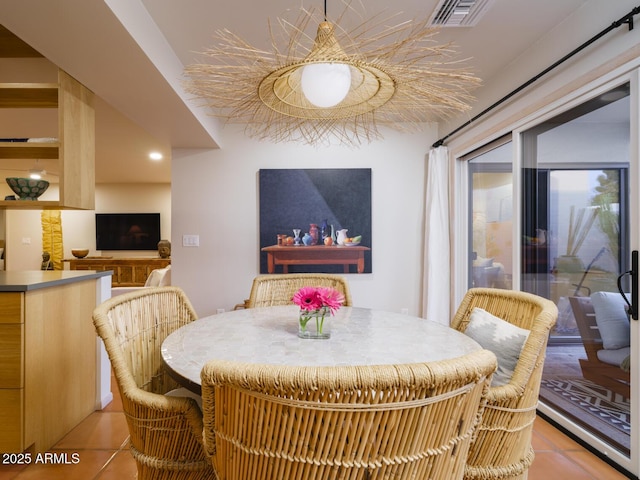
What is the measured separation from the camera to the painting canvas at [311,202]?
3.68 meters

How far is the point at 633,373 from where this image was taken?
5.52ft

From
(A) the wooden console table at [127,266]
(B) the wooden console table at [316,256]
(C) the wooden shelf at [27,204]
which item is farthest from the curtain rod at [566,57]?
(A) the wooden console table at [127,266]

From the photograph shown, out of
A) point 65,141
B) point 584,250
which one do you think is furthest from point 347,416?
A: point 65,141

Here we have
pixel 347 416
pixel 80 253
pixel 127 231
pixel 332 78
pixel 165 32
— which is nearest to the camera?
pixel 347 416

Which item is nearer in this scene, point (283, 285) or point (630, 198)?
point (630, 198)

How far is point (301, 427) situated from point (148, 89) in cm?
241

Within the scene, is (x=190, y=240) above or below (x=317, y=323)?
above

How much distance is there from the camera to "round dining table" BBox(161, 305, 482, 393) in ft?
3.59

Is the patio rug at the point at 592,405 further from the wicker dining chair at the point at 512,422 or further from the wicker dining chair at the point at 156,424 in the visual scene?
the wicker dining chair at the point at 156,424

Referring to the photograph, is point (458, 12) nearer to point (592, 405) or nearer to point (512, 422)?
point (512, 422)

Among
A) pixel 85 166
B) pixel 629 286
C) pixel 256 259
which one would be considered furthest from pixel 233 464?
pixel 256 259

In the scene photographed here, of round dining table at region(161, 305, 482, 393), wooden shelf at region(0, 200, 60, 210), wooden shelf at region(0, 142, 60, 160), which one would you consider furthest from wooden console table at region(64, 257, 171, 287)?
round dining table at region(161, 305, 482, 393)

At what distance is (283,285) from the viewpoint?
239 cm

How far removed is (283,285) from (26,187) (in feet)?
6.06
